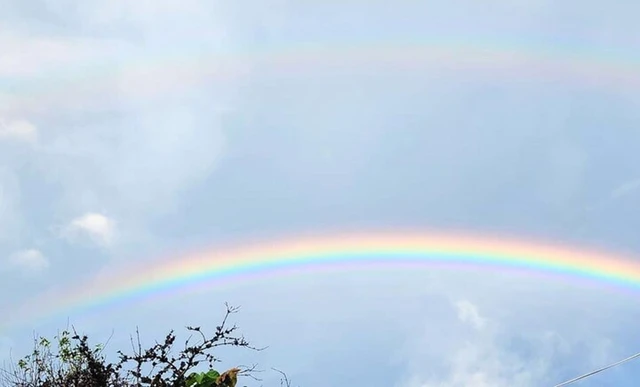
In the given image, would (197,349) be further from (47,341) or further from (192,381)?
(47,341)

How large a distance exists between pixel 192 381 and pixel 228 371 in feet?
1.77

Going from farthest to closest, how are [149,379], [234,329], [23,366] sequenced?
[23,366] → [234,329] → [149,379]

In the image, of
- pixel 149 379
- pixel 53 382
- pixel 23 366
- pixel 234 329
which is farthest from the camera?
pixel 23 366

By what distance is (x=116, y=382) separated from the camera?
377 inches

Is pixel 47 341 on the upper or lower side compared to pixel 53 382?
upper

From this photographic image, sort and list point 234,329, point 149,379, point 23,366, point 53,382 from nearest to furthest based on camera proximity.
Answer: point 149,379, point 234,329, point 53,382, point 23,366

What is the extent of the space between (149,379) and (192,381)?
A: 4.19 ft

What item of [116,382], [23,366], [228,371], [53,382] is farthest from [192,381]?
[23,366]

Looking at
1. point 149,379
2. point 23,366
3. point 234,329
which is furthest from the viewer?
point 23,366

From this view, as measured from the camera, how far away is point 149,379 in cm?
830

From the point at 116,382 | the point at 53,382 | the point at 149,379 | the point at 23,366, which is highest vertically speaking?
the point at 23,366

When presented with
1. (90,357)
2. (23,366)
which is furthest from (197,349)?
(23,366)

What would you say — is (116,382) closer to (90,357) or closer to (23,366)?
(90,357)

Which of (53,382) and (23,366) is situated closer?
(53,382)
